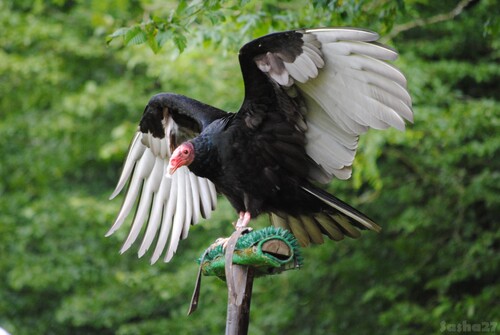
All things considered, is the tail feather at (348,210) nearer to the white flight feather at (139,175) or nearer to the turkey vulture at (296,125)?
the turkey vulture at (296,125)

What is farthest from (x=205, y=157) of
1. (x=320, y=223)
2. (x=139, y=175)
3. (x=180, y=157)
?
(x=139, y=175)

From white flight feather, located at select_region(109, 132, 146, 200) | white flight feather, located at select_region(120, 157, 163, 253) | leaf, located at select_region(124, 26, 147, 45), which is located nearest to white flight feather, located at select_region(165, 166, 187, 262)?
white flight feather, located at select_region(120, 157, 163, 253)

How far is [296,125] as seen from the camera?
4.09 meters

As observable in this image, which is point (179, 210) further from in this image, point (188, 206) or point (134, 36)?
point (134, 36)

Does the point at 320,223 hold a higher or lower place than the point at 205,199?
lower

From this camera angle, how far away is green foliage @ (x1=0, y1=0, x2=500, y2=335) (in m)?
6.20

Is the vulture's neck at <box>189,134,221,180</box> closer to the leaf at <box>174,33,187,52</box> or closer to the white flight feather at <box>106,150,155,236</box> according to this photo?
the leaf at <box>174,33,187,52</box>

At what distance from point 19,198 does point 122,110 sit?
1331 mm

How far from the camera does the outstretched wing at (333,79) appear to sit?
12.1 feet

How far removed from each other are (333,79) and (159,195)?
1441mm

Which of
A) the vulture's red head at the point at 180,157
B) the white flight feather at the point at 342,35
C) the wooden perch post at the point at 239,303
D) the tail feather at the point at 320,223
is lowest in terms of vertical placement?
the wooden perch post at the point at 239,303

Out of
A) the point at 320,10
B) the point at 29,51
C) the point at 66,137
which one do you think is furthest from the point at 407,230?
the point at 29,51

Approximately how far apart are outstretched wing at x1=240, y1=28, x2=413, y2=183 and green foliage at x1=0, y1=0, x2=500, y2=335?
0.69 m

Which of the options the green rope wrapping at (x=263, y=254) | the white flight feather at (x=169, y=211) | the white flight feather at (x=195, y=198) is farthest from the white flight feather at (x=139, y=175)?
the green rope wrapping at (x=263, y=254)
